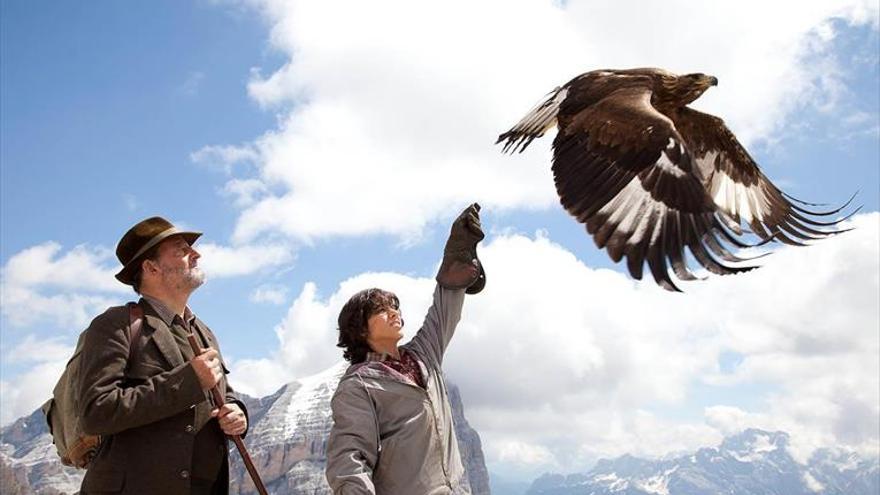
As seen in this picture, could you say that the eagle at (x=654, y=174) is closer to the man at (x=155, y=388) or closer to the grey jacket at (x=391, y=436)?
the grey jacket at (x=391, y=436)

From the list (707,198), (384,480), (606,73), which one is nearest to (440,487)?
(384,480)

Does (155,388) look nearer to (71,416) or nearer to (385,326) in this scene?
(71,416)

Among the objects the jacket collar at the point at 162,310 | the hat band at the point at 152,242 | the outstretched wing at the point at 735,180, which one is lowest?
the jacket collar at the point at 162,310

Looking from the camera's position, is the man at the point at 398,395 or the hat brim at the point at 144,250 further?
the hat brim at the point at 144,250

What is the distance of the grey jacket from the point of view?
3.81 meters

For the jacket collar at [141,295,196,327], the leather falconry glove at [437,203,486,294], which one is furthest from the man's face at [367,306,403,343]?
the jacket collar at [141,295,196,327]

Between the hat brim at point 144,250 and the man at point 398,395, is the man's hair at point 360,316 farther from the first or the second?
the hat brim at point 144,250

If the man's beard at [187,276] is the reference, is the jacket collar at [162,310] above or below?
below

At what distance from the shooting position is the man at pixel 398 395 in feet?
12.6

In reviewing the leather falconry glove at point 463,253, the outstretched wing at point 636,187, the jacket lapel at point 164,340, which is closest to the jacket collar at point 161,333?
the jacket lapel at point 164,340

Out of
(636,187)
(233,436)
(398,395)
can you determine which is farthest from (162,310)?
(636,187)

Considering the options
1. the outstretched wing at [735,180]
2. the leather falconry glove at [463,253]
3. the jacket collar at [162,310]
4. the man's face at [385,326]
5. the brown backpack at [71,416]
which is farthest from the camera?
the outstretched wing at [735,180]

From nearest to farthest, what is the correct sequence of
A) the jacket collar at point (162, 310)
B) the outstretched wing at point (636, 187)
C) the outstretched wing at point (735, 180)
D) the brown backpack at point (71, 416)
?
the brown backpack at point (71, 416) → the jacket collar at point (162, 310) → the outstretched wing at point (636, 187) → the outstretched wing at point (735, 180)

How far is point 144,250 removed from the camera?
402cm
